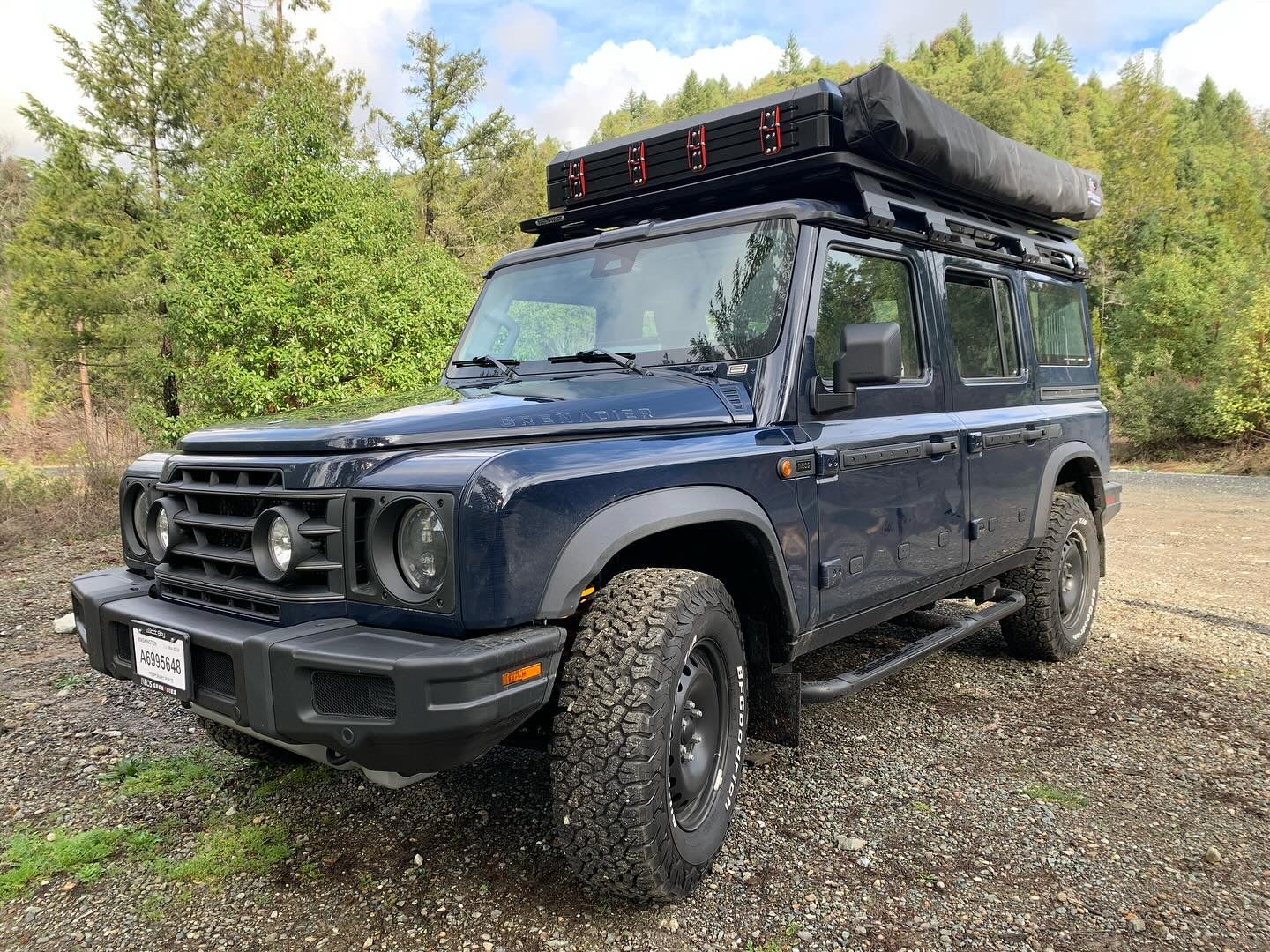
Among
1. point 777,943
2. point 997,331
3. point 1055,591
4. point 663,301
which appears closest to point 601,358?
point 663,301

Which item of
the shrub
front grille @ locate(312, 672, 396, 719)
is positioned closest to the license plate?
front grille @ locate(312, 672, 396, 719)

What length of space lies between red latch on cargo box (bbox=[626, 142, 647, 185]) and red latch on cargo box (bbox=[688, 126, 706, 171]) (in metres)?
0.26

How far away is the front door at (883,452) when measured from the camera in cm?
307

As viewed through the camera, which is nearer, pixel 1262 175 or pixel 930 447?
pixel 930 447

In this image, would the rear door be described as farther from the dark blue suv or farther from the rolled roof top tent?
the rolled roof top tent

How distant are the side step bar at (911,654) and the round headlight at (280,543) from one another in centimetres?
180

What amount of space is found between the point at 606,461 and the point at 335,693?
0.92 metres

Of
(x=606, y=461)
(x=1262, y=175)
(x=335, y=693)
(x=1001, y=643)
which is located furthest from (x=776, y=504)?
(x=1262, y=175)

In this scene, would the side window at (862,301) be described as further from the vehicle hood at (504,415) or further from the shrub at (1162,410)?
the shrub at (1162,410)

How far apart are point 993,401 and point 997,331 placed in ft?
1.28

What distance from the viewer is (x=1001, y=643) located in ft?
17.0

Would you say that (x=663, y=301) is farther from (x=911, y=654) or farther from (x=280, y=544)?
(x=911, y=654)

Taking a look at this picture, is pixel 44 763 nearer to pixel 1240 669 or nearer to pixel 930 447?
pixel 930 447

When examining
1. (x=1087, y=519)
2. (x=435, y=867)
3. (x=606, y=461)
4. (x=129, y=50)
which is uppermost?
(x=129, y=50)
